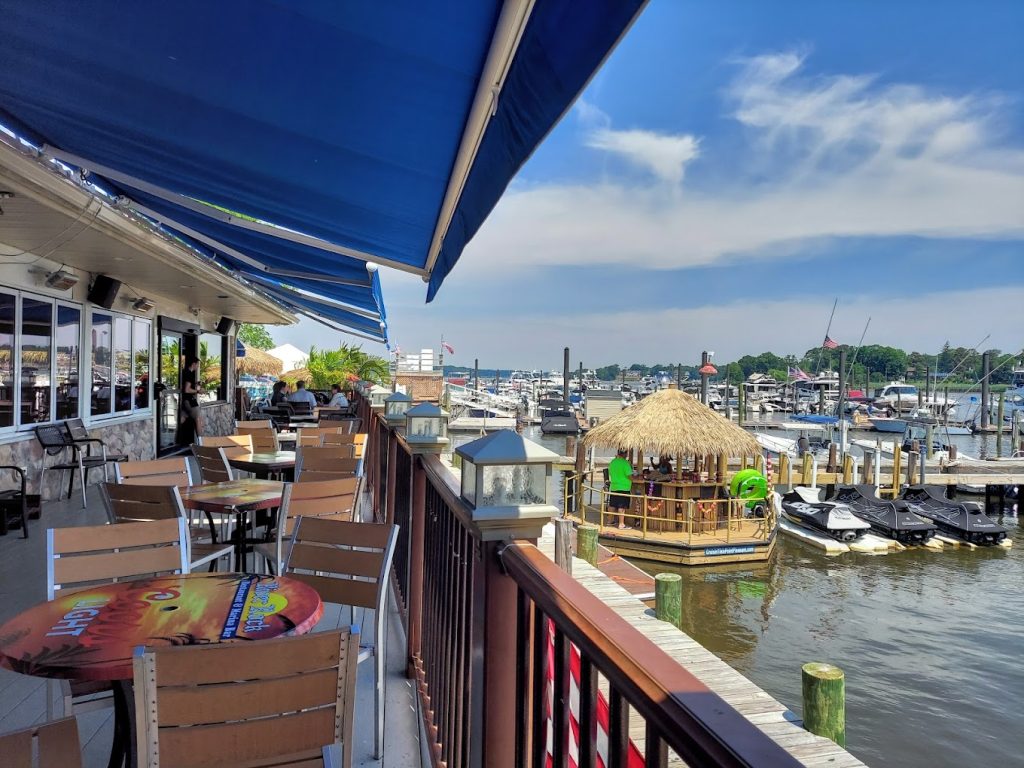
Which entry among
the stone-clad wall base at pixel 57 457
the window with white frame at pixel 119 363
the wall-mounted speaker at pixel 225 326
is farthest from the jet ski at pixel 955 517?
the window with white frame at pixel 119 363

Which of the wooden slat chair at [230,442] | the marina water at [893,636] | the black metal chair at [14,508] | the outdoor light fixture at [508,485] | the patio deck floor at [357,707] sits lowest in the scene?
the marina water at [893,636]

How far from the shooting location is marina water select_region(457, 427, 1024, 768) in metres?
9.80

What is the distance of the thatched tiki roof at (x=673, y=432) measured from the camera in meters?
16.4

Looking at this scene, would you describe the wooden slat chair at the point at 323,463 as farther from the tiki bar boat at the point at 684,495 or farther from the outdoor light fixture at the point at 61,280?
the tiki bar boat at the point at 684,495

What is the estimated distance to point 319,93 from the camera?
7.77ft

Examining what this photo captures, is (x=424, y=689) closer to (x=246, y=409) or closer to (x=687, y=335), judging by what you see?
(x=246, y=409)

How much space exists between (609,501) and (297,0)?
1611cm

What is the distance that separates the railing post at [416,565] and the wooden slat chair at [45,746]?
166 cm

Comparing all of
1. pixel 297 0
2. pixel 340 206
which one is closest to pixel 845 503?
Result: pixel 340 206

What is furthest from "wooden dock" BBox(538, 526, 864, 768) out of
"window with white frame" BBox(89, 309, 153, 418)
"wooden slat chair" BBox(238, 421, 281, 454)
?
"window with white frame" BBox(89, 309, 153, 418)

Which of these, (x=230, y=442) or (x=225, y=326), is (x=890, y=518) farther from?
(x=230, y=442)

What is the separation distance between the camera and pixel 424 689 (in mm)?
2729

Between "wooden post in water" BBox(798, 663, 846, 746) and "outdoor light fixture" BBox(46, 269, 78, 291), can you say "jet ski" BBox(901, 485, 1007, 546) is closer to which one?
"wooden post in water" BBox(798, 663, 846, 746)

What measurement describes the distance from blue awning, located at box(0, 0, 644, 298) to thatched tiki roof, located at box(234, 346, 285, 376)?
61.1ft
